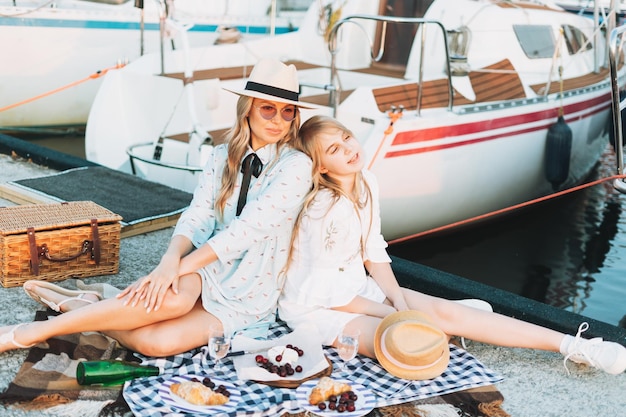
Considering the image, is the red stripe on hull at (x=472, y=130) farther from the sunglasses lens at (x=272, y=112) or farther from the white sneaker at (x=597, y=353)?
the white sneaker at (x=597, y=353)

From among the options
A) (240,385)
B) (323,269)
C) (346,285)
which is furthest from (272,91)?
(240,385)

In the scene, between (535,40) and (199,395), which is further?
(535,40)

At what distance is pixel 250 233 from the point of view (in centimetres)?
338

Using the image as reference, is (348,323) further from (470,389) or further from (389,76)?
(389,76)

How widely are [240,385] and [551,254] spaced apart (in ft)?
15.9

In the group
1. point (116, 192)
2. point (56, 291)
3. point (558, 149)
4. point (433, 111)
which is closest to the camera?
point (56, 291)

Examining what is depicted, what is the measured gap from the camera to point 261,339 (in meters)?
3.48

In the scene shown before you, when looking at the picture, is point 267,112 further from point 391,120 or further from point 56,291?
point 391,120

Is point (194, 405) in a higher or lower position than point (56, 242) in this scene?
lower

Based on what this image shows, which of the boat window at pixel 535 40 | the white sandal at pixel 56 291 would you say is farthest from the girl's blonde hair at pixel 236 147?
the boat window at pixel 535 40

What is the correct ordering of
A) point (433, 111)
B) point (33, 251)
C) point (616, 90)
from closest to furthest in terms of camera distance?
point (33, 251)
point (616, 90)
point (433, 111)

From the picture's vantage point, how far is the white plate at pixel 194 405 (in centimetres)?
293

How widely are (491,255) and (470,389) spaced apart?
160 inches

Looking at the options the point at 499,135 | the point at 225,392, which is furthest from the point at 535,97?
the point at 225,392
